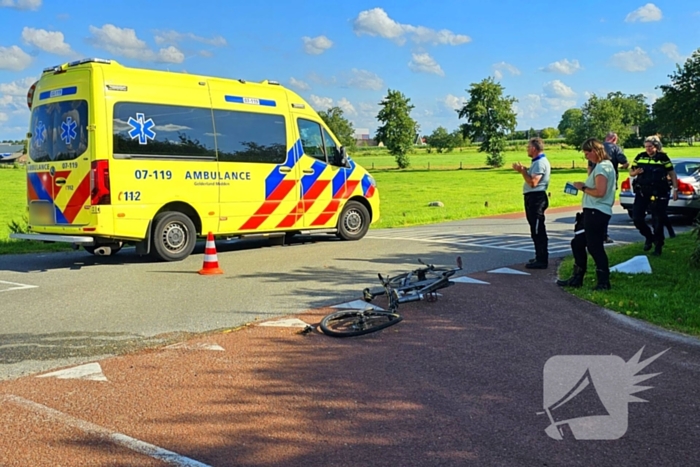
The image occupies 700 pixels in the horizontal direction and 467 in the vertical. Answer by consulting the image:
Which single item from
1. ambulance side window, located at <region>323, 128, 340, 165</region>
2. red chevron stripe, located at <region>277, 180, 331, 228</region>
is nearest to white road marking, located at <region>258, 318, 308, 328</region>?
red chevron stripe, located at <region>277, 180, 331, 228</region>

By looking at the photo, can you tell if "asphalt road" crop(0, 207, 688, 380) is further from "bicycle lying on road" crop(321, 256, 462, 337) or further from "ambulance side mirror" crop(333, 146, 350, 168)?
"ambulance side mirror" crop(333, 146, 350, 168)

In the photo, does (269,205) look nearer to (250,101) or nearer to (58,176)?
(250,101)

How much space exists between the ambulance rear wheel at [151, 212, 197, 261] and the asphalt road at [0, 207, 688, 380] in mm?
210

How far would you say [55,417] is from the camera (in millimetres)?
4199

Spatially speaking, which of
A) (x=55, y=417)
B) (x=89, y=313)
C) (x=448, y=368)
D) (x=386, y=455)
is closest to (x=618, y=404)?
(x=448, y=368)

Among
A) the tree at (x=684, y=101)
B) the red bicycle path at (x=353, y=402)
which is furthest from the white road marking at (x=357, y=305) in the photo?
the tree at (x=684, y=101)

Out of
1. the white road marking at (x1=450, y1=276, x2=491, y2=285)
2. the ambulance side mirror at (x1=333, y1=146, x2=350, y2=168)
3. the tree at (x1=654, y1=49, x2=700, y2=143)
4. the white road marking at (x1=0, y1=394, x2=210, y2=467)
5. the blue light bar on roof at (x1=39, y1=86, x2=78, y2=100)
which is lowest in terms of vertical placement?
the white road marking at (x1=0, y1=394, x2=210, y2=467)

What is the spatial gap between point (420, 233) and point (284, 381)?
10020mm

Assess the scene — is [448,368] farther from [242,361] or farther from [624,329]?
[624,329]

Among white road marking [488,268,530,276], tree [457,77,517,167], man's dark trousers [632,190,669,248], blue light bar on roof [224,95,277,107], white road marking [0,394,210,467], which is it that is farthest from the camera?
tree [457,77,517,167]

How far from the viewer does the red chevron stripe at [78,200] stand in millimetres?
9883

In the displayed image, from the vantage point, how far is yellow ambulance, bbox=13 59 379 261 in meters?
9.90

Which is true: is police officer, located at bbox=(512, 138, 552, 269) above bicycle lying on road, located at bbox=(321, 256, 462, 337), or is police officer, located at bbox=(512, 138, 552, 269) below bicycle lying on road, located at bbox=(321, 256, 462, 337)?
above

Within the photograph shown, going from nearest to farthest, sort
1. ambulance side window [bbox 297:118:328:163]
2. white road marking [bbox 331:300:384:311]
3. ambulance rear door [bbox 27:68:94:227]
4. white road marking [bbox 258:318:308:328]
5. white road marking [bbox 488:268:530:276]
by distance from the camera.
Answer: white road marking [bbox 258:318:308:328], white road marking [bbox 331:300:384:311], white road marking [bbox 488:268:530:276], ambulance rear door [bbox 27:68:94:227], ambulance side window [bbox 297:118:328:163]
